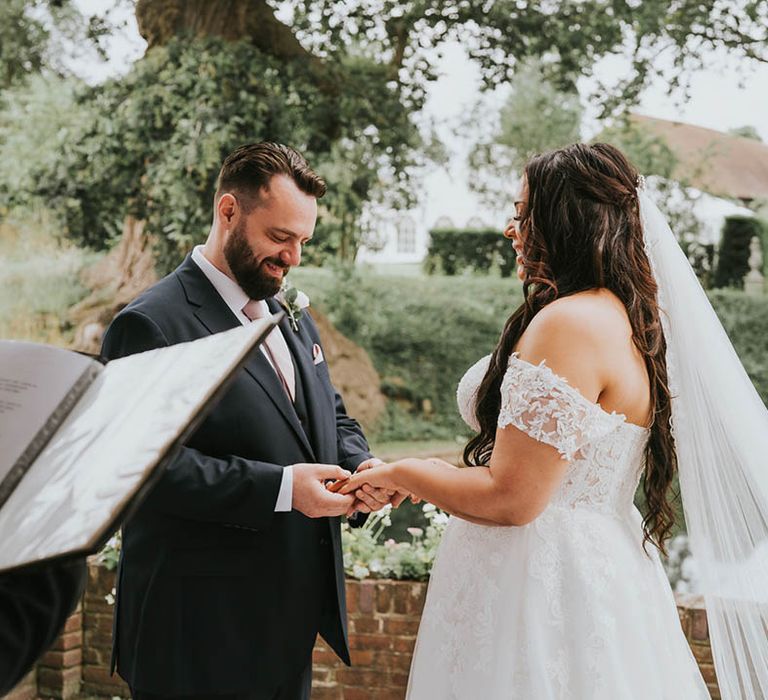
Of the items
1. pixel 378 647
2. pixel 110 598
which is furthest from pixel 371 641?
pixel 110 598

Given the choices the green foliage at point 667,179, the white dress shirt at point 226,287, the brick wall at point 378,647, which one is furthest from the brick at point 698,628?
the green foliage at point 667,179

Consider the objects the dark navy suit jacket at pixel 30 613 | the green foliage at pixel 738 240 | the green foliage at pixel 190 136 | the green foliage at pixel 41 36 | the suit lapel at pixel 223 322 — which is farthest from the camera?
the green foliage at pixel 738 240

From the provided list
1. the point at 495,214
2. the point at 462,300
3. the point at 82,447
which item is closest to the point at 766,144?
the point at 495,214

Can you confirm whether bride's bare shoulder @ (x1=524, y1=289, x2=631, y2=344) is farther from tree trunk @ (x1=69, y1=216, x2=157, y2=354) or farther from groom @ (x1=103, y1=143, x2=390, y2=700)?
tree trunk @ (x1=69, y1=216, x2=157, y2=354)

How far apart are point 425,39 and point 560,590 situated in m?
7.15

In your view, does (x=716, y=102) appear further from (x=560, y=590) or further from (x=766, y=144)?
(x=560, y=590)

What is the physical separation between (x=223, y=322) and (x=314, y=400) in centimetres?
32

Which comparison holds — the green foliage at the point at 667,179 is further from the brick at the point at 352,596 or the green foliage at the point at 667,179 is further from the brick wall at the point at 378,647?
the brick at the point at 352,596

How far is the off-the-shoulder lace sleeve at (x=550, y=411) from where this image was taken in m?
1.91

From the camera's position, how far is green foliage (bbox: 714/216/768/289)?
28.7 ft

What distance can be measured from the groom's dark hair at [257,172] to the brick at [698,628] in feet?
7.50

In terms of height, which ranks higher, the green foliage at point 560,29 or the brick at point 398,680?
the green foliage at point 560,29

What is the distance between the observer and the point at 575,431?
6.30 ft

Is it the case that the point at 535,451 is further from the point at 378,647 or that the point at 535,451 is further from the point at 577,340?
the point at 378,647
